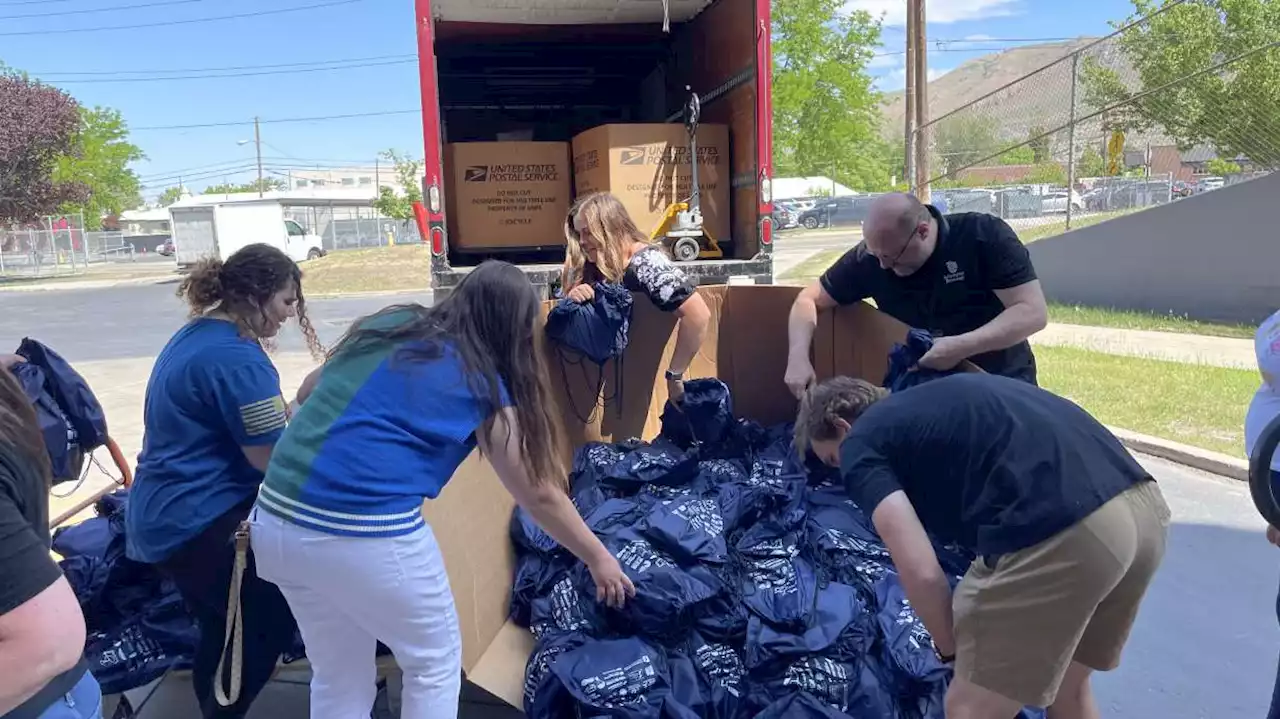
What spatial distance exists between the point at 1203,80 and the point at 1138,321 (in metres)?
3.01

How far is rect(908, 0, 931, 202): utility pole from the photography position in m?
12.6

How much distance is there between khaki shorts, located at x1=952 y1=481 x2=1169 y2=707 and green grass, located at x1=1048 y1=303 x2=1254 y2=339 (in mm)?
9025

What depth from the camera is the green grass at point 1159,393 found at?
612 centimetres

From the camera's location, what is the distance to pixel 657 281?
410 cm

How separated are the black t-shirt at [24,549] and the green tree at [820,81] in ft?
90.8

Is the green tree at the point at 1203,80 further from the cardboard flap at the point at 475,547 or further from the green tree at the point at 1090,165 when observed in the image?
the cardboard flap at the point at 475,547

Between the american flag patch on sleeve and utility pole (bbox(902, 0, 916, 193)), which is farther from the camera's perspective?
utility pole (bbox(902, 0, 916, 193))

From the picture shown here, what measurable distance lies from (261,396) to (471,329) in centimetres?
81

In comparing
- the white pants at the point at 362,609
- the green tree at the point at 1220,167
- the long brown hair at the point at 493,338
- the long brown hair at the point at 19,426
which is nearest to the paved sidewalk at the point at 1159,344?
the green tree at the point at 1220,167

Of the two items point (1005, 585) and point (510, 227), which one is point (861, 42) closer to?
point (510, 227)

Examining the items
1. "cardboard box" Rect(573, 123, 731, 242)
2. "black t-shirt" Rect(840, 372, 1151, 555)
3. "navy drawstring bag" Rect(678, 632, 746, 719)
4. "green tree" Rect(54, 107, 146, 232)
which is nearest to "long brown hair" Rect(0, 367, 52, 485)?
"black t-shirt" Rect(840, 372, 1151, 555)

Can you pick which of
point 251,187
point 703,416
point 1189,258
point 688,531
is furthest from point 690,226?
point 251,187

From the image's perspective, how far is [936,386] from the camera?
202 centimetres

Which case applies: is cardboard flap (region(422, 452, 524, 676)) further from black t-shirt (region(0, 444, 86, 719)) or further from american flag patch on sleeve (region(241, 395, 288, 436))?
black t-shirt (region(0, 444, 86, 719))
